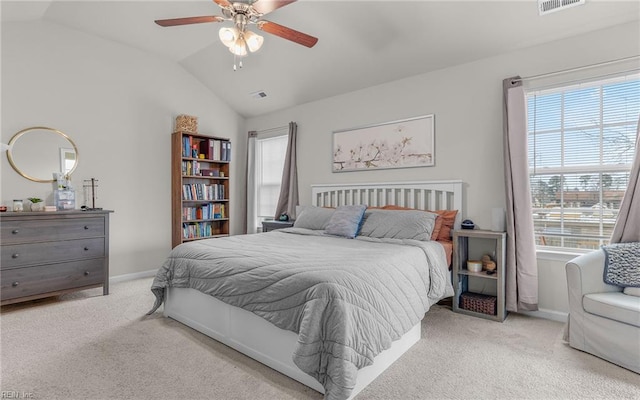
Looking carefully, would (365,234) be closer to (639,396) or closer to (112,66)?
(639,396)

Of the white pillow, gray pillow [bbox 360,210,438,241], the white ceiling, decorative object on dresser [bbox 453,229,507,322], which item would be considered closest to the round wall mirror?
the white ceiling

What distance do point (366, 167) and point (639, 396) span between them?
3.02 metres

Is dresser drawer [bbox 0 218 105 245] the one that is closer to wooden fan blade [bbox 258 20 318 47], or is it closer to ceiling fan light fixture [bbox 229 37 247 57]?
ceiling fan light fixture [bbox 229 37 247 57]

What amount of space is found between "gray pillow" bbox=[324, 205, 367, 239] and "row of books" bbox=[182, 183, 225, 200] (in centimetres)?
227

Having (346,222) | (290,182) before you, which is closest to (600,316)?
(346,222)

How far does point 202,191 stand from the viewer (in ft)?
16.3

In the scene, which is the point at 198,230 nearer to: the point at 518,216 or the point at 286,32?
the point at 286,32

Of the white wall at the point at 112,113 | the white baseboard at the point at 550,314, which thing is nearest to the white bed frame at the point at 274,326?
the white baseboard at the point at 550,314

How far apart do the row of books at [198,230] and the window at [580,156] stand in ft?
13.9

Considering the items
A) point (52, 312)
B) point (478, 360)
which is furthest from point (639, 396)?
point (52, 312)

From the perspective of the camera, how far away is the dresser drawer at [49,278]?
312cm

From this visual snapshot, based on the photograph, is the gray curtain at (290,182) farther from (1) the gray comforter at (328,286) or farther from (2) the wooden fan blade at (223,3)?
(2) the wooden fan blade at (223,3)

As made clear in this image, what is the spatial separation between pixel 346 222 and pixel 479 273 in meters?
1.34

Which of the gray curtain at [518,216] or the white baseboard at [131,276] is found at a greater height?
the gray curtain at [518,216]
